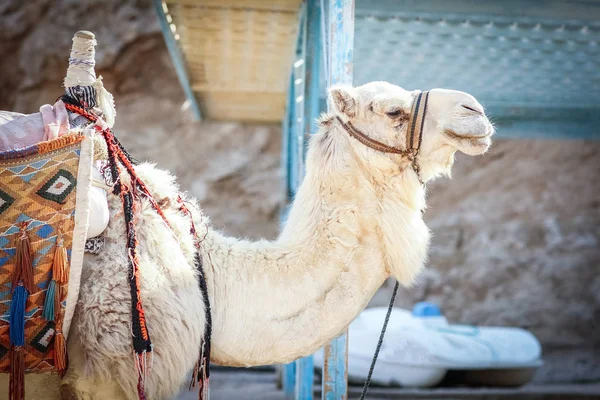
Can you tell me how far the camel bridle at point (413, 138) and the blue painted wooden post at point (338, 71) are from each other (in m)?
0.55

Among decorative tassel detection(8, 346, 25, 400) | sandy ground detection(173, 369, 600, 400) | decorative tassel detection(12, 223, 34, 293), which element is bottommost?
sandy ground detection(173, 369, 600, 400)

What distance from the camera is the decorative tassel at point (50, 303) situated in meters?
2.00

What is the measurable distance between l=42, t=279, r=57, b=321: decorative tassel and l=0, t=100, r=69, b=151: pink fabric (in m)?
0.52

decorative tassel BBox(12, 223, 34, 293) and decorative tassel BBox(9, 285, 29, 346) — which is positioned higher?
decorative tassel BBox(12, 223, 34, 293)

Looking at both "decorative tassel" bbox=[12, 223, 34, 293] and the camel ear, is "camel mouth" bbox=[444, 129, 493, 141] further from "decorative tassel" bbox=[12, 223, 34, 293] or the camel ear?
"decorative tassel" bbox=[12, 223, 34, 293]

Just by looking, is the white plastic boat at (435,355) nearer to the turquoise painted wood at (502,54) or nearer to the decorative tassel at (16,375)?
the turquoise painted wood at (502,54)

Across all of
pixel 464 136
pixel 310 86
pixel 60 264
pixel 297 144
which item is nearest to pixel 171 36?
pixel 297 144

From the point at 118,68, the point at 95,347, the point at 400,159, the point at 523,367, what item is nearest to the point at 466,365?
the point at 523,367

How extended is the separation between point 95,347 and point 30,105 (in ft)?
31.2

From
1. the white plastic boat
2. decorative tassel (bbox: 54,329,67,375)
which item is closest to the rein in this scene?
decorative tassel (bbox: 54,329,67,375)

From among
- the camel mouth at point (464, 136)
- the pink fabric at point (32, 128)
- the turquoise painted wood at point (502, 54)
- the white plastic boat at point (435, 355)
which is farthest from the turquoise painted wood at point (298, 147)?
the pink fabric at point (32, 128)

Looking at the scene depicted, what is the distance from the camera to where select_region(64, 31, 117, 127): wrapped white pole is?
7.93 feet

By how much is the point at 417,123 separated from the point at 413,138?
6 centimetres

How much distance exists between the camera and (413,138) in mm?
2469
